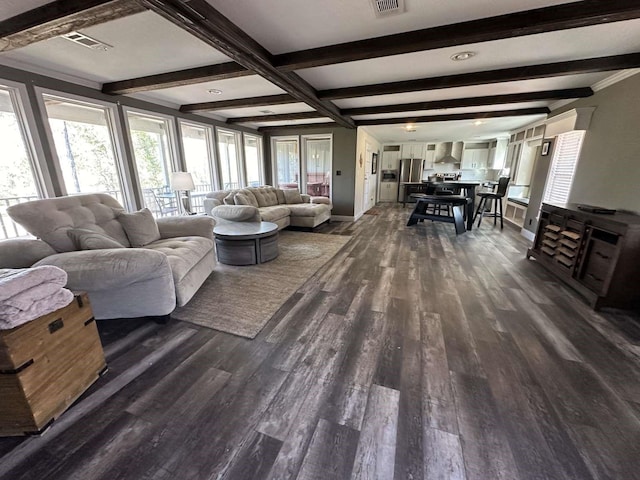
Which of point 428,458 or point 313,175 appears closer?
point 428,458

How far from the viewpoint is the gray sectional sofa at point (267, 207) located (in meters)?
3.99

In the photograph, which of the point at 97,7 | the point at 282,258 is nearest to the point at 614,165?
the point at 282,258

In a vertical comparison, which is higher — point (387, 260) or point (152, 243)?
point (152, 243)

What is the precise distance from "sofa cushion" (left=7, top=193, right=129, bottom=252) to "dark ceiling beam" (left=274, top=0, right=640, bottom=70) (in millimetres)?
2404

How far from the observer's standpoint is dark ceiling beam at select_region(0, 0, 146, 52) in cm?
157

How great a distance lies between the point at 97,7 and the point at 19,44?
114cm

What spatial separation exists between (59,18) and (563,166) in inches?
242

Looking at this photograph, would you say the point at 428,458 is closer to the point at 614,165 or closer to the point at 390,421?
the point at 390,421

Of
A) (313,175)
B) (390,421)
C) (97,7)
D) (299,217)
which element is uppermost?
(97,7)

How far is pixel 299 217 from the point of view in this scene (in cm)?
525

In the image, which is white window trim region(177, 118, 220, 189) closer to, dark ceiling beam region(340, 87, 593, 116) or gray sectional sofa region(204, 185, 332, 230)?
gray sectional sofa region(204, 185, 332, 230)

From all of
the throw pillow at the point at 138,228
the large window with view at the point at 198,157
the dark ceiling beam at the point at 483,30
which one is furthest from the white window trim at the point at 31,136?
the dark ceiling beam at the point at 483,30

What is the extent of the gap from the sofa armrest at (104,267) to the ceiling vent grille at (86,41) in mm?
1848

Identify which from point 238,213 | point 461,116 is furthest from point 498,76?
point 238,213
